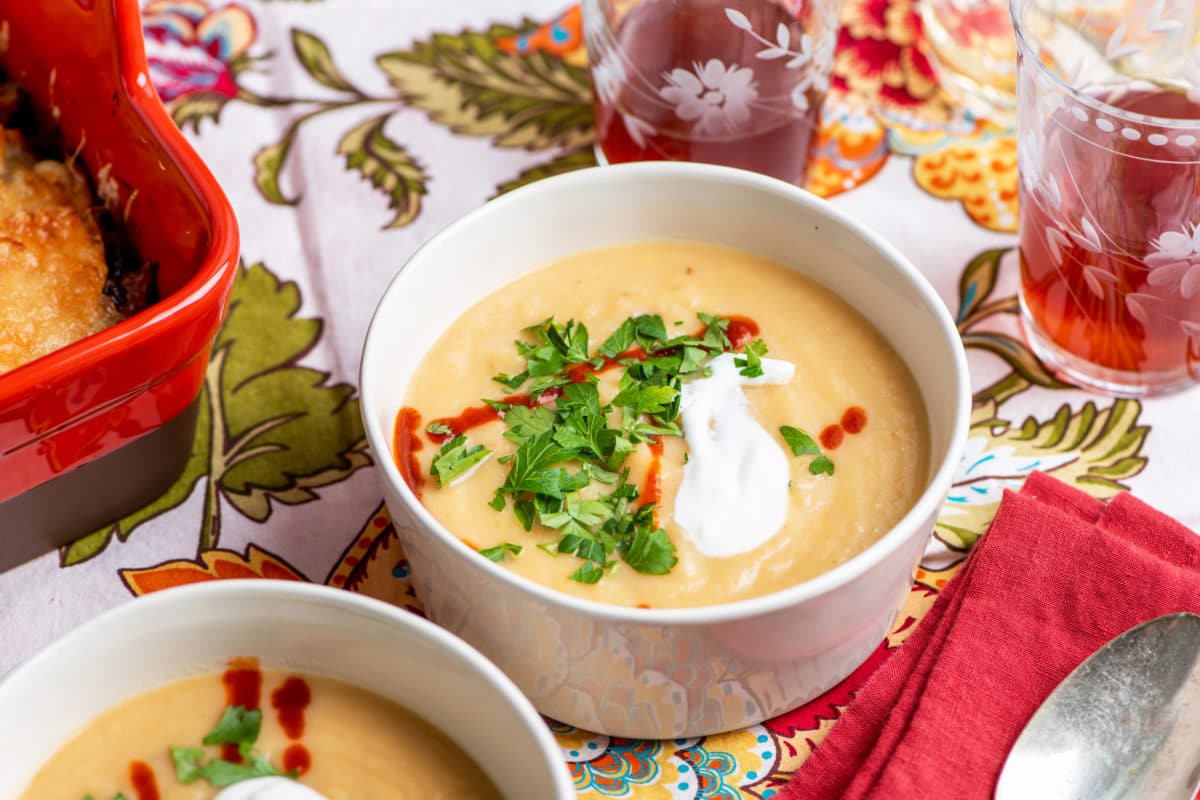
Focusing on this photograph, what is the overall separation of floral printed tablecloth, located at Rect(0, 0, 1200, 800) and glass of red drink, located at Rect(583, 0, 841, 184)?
167mm

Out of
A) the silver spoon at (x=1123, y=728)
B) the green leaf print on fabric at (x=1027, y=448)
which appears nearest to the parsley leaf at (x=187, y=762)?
the silver spoon at (x=1123, y=728)

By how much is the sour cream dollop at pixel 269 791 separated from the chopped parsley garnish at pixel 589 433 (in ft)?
1.01

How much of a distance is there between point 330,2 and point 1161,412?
1530mm

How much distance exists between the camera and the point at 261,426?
179 cm

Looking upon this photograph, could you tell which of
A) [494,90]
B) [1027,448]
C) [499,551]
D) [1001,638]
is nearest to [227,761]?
[499,551]

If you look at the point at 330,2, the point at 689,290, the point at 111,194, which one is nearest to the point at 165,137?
the point at 111,194

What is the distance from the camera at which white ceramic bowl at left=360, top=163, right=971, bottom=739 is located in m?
1.30

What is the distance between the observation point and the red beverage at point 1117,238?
1.59 meters

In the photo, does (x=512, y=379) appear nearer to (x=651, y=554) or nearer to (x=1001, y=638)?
(x=651, y=554)

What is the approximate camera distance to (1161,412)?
178cm

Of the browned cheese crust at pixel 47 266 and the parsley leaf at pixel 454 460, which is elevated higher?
the browned cheese crust at pixel 47 266

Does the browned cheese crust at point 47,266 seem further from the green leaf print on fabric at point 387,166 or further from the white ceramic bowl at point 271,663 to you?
the green leaf print on fabric at point 387,166

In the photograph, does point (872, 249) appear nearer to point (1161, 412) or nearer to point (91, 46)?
point (1161, 412)

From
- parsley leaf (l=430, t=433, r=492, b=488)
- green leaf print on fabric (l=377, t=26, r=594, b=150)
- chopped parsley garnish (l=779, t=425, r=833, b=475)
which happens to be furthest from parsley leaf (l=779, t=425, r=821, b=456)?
green leaf print on fabric (l=377, t=26, r=594, b=150)
